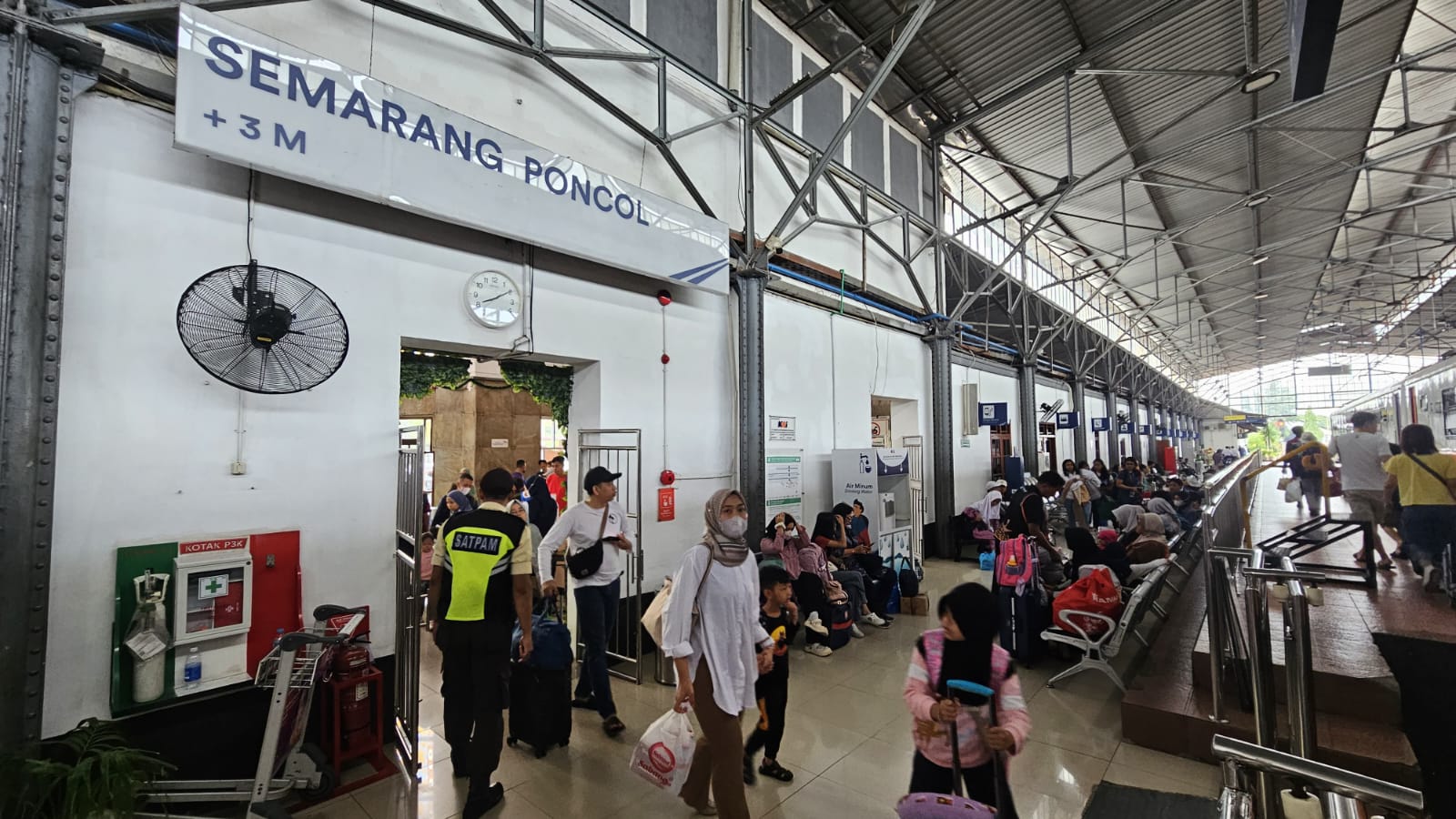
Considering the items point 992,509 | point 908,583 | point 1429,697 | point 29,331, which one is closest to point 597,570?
point 29,331

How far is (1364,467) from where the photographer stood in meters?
4.80

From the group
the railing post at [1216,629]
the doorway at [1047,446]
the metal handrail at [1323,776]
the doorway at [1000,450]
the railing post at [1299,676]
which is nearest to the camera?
the metal handrail at [1323,776]

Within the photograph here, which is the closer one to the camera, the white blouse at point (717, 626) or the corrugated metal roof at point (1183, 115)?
the white blouse at point (717, 626)

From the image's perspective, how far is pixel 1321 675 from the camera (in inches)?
123

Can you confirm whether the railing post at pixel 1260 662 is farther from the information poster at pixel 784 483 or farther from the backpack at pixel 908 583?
the information poster at pixel 784 483

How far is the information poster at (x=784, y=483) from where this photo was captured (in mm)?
6215

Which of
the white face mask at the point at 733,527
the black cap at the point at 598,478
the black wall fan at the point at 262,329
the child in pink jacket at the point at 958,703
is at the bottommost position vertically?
the child in pink jacket at the point at 958,703

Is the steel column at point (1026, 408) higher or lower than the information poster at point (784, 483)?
higher

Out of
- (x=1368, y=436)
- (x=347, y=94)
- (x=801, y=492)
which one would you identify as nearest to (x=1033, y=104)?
(x=1368, y=436)

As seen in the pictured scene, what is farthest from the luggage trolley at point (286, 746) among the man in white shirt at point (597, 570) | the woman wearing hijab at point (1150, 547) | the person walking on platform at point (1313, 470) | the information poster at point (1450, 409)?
the information poster at point (1450, 409)

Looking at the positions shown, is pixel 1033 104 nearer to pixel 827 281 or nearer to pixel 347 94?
pixel 827 281

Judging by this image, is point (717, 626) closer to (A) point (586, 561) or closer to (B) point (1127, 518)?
(A) point (586, 561)

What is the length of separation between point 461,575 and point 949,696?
219 centimetres

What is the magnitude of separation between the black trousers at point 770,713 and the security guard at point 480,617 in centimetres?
123
